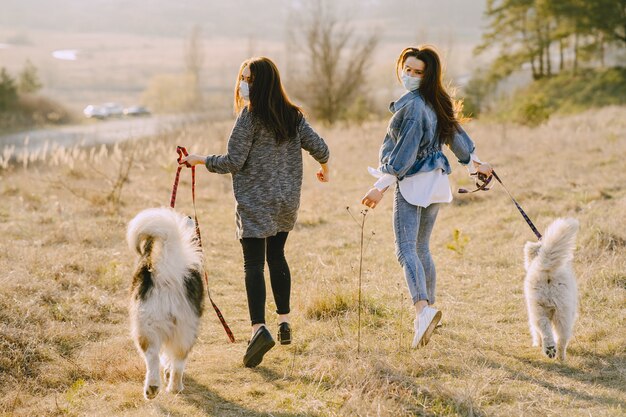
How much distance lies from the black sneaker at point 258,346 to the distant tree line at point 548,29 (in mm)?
31967

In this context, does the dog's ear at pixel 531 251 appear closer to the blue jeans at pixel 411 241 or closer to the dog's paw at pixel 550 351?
the dog's paw at pixel 550 351

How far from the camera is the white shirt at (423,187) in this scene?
13.6 feet

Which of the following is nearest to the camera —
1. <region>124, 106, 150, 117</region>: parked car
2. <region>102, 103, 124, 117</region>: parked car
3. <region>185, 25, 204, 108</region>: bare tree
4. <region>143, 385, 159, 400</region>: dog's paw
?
<region>143, 385, 159, 400</region>: dog's paw

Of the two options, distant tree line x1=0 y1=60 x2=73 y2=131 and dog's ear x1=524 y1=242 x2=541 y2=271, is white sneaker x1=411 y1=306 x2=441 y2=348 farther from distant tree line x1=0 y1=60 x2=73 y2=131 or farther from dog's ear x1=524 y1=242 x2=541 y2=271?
distant tree line x1=0 y1=60 x2=73 y2=131

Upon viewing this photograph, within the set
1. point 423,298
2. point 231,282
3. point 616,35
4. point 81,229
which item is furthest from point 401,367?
point 616,35

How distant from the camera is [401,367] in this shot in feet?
12.8

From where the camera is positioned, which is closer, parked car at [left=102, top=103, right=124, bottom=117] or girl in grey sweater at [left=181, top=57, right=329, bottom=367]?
girl in grey sweater at [left=181, top=57, right=329, bottom=367]

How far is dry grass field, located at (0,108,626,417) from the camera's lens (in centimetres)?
364

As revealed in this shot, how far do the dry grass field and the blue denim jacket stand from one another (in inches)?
48.7

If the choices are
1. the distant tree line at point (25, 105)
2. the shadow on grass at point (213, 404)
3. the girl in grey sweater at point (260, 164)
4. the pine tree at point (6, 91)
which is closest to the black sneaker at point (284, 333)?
the girl in grey sweater at point (260, 164)

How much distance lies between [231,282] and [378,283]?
1639mm

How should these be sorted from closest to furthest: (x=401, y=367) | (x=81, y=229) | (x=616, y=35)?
(x=401, y=367) → (x=81, y=229) → (x=616, y=35)

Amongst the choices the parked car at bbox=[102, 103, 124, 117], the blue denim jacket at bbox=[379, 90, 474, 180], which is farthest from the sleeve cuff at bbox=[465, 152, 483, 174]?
the parked car at bbox=[102, 103, 124, 117]

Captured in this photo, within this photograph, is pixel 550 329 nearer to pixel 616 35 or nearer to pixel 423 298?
pixel 423 298
